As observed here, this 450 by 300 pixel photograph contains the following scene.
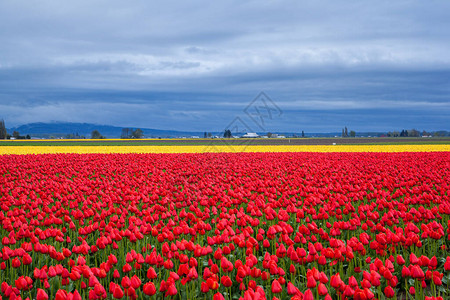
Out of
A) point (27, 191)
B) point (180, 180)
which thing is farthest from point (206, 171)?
point (27, 191)

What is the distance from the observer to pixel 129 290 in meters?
4.23

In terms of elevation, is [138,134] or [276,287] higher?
[138,134]

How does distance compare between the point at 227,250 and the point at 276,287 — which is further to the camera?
the point at 227,250

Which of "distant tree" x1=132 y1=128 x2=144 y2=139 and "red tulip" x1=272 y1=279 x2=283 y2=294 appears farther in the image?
"distant tree" x1=132 y1=128 x2=144 y2=139

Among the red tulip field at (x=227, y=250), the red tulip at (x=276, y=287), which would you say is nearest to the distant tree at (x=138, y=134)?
the red tulip field at (x=227, y=250)

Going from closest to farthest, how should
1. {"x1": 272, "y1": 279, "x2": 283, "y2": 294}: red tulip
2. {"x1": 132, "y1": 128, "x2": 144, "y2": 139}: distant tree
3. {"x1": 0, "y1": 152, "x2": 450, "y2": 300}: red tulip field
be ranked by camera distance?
{"x1": 272, "y1": 279, "x2": 283, "y2": 294}: red tulip, {"x1": 0, "y1": 152, "x2": 450, "y2": 300}: red tulip field, {"x1": 132, "y1": 128, "x2": 144, "y2": 139}: distant tree

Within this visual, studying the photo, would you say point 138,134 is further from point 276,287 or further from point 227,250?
point 276,287

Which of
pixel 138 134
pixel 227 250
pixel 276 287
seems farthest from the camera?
pixel 138 134

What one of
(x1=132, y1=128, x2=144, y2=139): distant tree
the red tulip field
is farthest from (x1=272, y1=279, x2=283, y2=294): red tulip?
(x1=132, y1=128, x2=144, y2=139): distant tree

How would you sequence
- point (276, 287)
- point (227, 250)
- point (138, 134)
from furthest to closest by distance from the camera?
point (138, 134)
point (227, 250)
point (276, 287)

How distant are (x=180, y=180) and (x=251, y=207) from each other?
23.2 ft

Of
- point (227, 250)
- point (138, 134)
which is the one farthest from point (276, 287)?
point (138, 134)

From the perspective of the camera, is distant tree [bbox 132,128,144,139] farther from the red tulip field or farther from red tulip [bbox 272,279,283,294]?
red tulip [bbox 272,279,283,294]

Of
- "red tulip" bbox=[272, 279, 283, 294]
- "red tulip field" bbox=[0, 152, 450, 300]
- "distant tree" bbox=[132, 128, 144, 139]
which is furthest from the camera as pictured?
"distant tree" bbox=[132, 128, 144, 139]
